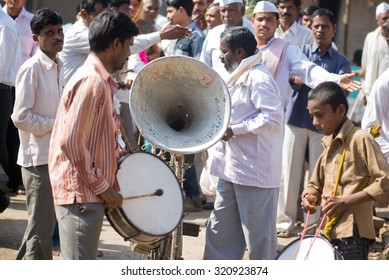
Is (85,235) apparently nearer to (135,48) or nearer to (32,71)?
(32,71)

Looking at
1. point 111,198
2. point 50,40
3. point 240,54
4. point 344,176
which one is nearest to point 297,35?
point 240,54

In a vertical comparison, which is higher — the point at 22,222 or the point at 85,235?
the point at 85,235

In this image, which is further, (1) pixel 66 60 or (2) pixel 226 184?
(1) pixel 66 60

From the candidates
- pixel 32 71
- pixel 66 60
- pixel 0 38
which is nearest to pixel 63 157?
pixel 32 71

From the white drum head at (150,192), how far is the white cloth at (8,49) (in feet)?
14.1

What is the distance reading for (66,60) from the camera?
891 centimetres

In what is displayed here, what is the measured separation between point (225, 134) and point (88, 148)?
5.43ft

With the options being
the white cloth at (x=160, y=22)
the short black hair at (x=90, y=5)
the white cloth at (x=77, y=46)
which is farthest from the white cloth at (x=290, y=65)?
the white cloth at (x=160, y=22)

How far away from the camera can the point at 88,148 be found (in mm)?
5590

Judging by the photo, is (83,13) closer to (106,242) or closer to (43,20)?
(43,20)

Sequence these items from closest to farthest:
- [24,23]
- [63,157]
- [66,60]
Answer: [63,157] → [66,60] → [24,23]

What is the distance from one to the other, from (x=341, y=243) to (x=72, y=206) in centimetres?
176

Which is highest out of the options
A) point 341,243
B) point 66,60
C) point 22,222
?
point 66,60

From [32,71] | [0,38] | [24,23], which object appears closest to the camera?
[32,71]
